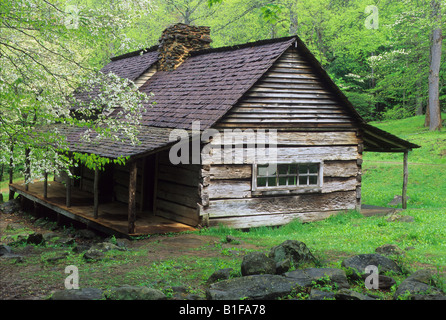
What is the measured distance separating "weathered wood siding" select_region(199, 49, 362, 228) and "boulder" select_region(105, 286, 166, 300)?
258 inches

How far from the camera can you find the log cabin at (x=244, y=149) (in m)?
12.8

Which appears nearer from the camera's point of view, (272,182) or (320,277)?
(320,277)

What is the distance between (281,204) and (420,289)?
312 inches

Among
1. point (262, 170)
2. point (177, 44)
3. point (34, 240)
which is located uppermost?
point (177, 44)

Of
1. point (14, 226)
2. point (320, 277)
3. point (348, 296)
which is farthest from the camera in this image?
point (14, 226)

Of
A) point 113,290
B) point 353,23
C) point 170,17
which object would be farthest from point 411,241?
point 170,17

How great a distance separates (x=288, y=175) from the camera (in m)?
14.2

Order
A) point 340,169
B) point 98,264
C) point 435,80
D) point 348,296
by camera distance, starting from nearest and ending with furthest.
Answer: point 348,296 < point 98,264 < point 340,169 < point 435,80

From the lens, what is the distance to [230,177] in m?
13.1

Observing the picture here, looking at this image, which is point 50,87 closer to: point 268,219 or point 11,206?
point 268,219

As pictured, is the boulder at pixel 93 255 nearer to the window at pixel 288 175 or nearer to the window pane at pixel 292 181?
the window at pixel 288 175

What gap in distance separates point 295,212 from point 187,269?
6551 mm

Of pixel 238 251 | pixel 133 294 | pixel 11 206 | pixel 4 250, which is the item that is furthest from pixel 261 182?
pixel 11 206
